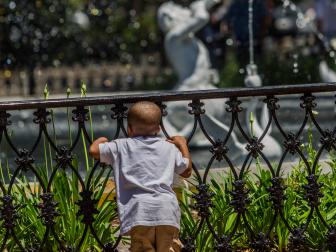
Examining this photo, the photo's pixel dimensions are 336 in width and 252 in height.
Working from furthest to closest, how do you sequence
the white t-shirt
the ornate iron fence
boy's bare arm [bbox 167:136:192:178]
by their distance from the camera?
the ornate iron fence
boy's bare arm [bbox 167:136:192:178]
the white t-shirt

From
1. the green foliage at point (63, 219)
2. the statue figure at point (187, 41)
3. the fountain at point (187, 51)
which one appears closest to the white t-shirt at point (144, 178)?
the green foliage at point (63, 219)

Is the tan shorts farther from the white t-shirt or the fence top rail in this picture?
the fence top rail

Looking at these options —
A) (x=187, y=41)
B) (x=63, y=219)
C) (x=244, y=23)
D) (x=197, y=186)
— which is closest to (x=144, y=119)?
(x=197, y=186)

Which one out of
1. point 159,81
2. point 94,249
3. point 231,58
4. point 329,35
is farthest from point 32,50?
point 94,249

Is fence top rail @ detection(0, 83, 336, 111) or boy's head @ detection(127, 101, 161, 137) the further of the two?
fence top rail @ detection(0, 83, 336, 111)

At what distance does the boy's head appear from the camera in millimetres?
4320

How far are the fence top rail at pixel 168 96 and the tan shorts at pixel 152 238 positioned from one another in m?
0.71

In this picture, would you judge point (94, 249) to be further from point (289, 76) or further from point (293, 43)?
point (293, 43)

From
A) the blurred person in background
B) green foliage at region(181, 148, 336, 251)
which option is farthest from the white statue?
the blurred person in background

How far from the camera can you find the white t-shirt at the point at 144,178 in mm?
4227

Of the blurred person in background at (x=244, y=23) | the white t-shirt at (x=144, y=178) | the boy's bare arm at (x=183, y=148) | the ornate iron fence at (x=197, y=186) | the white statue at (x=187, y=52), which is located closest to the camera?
the white t-shirt at (x=144, y=178)

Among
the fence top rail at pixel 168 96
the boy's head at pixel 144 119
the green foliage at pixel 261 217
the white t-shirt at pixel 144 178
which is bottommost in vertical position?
the green foliage at pixel 261 217

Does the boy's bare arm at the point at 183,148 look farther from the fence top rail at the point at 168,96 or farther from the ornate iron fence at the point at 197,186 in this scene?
the fence top rail at the point at 168,96

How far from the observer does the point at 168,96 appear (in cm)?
458
